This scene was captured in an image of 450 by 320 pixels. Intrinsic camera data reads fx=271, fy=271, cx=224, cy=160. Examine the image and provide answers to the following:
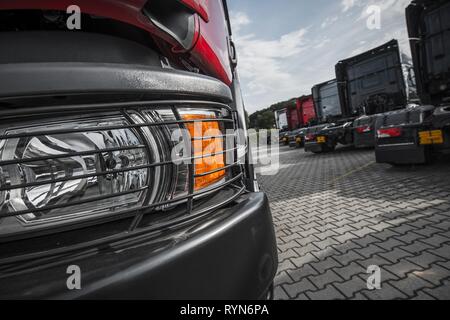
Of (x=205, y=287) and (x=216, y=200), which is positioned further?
(x=216, y=200)

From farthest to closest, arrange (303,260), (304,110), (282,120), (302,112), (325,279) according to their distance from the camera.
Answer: (282,120) → (302,112) → (304,110) → (303,260) → (325,279)

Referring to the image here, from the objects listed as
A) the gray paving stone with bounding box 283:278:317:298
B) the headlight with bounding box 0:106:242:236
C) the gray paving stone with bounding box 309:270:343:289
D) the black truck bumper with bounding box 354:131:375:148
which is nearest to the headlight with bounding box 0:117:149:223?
the headlight with bounding box 0:106:242:236

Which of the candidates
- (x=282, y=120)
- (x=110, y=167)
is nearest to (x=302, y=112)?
(x=282, y=120)

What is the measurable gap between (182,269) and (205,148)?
0.44 metres

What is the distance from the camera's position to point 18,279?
61cm

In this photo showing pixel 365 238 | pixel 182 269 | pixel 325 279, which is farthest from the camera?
pixel 365 238

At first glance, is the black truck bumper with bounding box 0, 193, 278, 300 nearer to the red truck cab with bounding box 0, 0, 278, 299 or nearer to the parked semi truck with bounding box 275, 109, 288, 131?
the red truck cab with bounding box 0, 0, 278, 299

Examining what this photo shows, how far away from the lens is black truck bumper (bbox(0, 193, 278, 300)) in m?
0.61

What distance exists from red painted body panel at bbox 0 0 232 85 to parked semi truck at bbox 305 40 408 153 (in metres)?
6.57

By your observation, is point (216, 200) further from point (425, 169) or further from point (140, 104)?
point (425, 169)

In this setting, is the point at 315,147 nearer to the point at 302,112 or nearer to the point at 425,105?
the point at 425,105

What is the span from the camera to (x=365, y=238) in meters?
2.38
